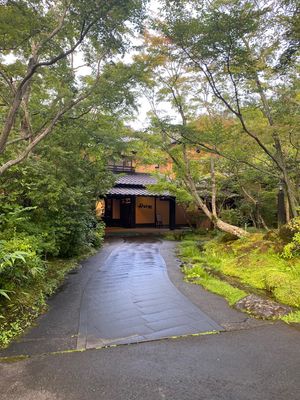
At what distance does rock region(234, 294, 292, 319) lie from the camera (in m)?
4.40

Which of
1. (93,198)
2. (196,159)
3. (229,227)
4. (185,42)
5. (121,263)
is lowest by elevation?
(121,263)

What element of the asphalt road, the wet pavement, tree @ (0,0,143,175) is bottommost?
the wet pavement

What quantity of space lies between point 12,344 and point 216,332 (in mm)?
2676

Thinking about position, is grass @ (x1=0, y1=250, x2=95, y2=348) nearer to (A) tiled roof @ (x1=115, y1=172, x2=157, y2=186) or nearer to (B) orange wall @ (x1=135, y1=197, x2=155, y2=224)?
(A) tiled roof @ (x1=115, y1=172, x2=157, y2=186)

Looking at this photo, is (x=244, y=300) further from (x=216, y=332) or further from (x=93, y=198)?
(x=93, y=198)

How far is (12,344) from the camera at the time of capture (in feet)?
11.6

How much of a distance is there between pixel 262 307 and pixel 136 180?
16782 millimetres

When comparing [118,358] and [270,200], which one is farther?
[270,200]

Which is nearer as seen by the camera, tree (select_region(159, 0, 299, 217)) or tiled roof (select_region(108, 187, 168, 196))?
tree (select_region(159, 0, 299, 217))

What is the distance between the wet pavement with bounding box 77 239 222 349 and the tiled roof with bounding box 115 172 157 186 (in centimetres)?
1220

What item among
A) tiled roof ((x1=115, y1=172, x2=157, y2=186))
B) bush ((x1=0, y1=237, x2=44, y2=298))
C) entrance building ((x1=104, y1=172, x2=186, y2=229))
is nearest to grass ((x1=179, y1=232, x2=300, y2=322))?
bush ((x1=0, y1=237, x2=44, y2=298))

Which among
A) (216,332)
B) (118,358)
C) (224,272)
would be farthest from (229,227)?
(118,358)

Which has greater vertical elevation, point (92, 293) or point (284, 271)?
point (284, 271)

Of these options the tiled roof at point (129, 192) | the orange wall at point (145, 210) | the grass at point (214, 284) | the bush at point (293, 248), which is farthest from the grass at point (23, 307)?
the orange wall at point (145, 210)
